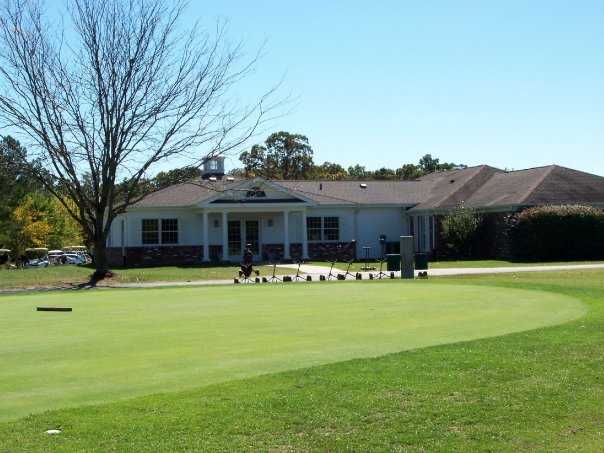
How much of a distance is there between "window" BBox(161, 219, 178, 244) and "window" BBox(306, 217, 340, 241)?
7448 mm

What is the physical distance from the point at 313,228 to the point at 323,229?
0.59 meters

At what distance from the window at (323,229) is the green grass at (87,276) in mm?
9437

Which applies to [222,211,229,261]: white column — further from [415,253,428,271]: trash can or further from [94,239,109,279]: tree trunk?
[415,253,428,271]: trash can

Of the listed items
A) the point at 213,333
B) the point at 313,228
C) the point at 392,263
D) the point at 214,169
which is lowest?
the point at 213,333

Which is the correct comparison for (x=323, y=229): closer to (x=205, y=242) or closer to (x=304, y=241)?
(x=304, y=241)

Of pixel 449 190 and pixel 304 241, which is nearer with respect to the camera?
pixel 304 241

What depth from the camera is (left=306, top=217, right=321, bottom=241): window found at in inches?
1908

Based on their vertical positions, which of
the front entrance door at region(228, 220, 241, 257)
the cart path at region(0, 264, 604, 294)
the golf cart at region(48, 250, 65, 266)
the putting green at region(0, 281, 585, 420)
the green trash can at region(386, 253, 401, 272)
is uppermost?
the front entrance door at region(228, 220, 241, 257)

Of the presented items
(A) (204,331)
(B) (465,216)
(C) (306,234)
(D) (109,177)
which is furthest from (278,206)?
(A) (204,331)

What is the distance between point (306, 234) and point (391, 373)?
1514 inches

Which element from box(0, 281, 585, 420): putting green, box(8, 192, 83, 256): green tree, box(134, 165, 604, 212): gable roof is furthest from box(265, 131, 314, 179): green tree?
box(0, 281, 585, 420): putting green

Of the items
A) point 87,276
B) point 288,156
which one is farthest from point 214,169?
point 288,156

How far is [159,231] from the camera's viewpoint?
45.9 m

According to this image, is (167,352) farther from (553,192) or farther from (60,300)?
(553,192)
